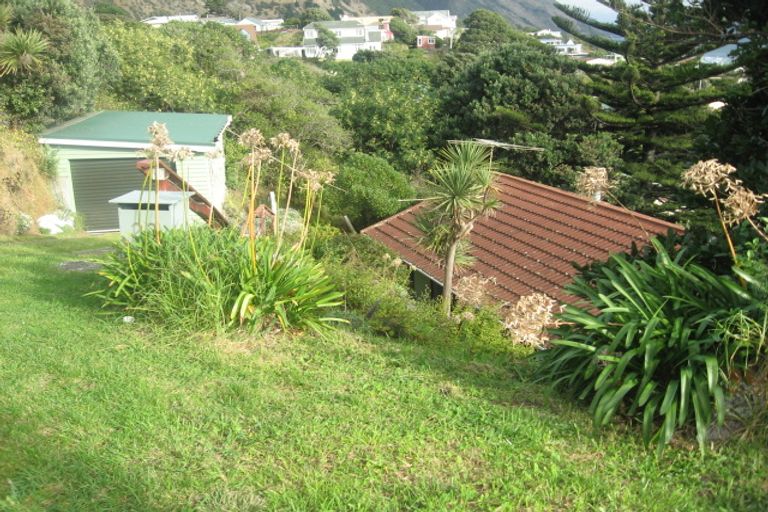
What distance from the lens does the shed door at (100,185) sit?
19.5 metres

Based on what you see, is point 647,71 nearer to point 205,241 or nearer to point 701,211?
point 701,211

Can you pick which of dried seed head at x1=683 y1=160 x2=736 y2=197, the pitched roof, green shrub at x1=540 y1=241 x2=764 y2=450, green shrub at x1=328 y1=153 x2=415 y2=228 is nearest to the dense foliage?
green shrub at x1=328 y1=153 x2=415 y2=228

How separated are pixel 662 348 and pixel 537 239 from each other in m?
9.17

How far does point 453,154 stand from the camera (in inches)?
388

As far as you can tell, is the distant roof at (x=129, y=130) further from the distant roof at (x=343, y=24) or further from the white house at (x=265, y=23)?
the white house at (x=265, y=23)

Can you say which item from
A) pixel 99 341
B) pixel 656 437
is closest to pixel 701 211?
pixel 656 437

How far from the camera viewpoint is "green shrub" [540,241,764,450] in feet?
13.2

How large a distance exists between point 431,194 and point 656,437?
649 cm

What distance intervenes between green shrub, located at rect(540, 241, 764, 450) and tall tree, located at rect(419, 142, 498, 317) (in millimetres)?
4374

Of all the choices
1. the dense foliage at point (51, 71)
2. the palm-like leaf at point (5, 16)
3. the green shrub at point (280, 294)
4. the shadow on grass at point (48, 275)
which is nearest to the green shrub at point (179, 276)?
the green shrub at point (280, 294)

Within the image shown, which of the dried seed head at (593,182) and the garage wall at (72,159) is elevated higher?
the dried seed head at (593,182)

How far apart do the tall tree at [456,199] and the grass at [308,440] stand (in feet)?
12.3

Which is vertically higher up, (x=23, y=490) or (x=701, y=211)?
(x=701, y=211)

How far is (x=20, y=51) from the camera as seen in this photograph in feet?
63.2
